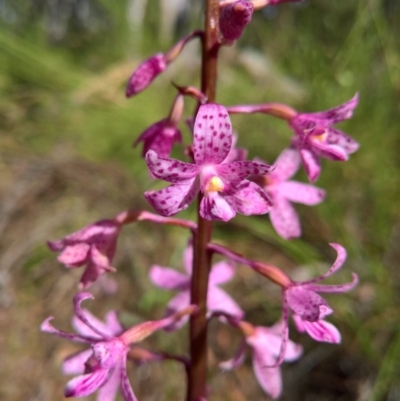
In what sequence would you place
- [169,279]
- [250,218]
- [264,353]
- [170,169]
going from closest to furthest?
[170,169] → [264,353] → [169,279] → [250,218]

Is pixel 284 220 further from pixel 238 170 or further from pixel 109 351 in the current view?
pixel 109 351

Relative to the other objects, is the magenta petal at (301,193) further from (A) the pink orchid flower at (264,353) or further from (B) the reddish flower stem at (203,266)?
(A) the pink orchid flower at (264,353)

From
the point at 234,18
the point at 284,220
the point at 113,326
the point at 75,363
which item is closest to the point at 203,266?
the point at 284,220

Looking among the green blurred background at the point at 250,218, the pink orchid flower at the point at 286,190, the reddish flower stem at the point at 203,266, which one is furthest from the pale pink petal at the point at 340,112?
the green blurred background at the point at 250,218

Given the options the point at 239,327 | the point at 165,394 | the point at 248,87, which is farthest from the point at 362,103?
the point at 239,327

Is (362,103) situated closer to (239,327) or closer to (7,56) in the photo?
(239,327)
